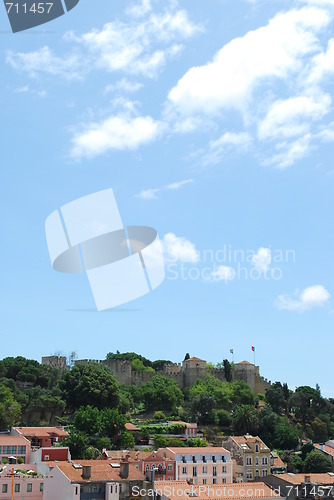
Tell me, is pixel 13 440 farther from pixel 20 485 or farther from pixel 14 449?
pixel 20 485

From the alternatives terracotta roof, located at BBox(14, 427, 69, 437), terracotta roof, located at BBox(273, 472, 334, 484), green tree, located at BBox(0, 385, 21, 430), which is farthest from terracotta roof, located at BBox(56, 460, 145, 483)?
green tree, located at BBox(0, 385, 21, 430)

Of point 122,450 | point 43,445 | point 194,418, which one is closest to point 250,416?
point 194,418

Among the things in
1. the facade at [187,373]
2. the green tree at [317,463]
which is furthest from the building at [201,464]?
the facade at [187,373]

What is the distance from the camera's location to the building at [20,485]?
4022cm

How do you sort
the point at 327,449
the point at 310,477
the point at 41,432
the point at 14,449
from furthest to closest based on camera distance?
1. the point at 327,449
2. the point at 41,432
3. the point at 14,449
4. the point at 310,477

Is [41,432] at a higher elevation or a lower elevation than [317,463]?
higher

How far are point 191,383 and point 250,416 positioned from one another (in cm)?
2293

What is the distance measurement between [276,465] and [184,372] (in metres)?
35.1

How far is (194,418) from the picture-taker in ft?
227

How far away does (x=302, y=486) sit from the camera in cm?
4378

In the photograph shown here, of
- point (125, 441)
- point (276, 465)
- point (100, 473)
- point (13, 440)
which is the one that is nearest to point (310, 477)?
point (276, 465)

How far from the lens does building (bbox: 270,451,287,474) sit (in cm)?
5613

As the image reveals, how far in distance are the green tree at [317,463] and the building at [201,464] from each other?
8974 mm

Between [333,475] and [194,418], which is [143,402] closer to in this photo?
[194,418]
